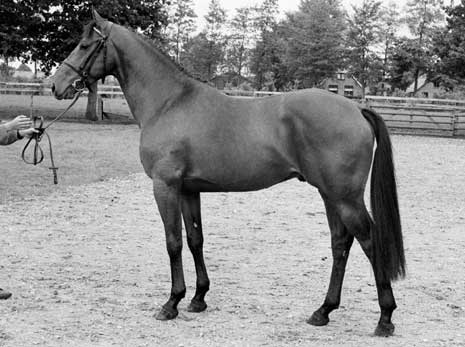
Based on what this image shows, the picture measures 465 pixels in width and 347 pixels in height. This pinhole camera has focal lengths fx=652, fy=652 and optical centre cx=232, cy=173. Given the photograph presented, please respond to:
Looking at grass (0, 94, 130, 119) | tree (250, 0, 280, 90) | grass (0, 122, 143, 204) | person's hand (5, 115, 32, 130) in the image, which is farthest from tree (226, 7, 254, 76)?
person's hand (5, 115, 32, 130)

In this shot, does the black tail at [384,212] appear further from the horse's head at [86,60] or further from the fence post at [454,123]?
the fence post at [454,123]

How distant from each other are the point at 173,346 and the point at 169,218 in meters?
1.02

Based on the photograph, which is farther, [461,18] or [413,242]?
[461,18]

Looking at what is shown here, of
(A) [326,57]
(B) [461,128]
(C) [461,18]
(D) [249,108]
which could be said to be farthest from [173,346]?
(A) [326,57]

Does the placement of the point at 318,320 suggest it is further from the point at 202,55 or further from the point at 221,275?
the point at 202,55

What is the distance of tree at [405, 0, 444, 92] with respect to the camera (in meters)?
49.7

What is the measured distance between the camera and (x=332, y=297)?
5.11m

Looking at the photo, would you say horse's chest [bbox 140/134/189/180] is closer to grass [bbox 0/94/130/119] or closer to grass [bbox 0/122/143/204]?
grass [bbox 0/122/143/204]

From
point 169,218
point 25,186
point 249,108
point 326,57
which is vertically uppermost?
point 326,57

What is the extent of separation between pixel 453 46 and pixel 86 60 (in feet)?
95.3

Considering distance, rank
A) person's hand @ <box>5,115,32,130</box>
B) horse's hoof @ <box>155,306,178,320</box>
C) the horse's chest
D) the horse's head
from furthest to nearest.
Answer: person's hand @ <box>5,115,32,130</box> < the horse's head < horse's hoof @ <box>155,306,178,320</box> < the horse's chest

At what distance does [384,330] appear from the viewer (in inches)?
188

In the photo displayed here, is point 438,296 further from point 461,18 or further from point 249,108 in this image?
point 461,18

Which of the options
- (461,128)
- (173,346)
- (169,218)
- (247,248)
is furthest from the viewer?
(461,128)
